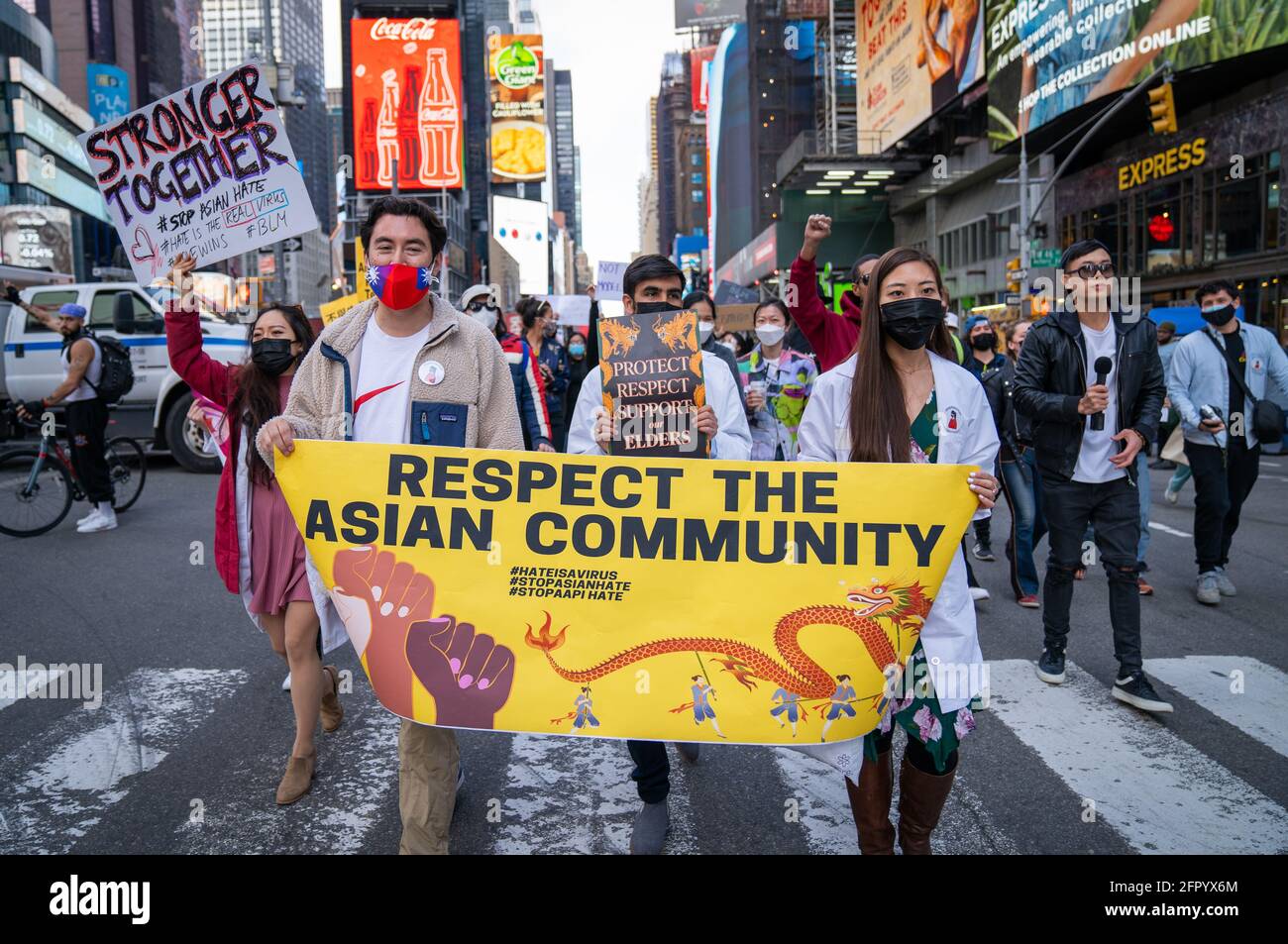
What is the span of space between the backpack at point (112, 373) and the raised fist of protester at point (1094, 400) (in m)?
9.22

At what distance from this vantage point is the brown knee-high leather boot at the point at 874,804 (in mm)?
3000

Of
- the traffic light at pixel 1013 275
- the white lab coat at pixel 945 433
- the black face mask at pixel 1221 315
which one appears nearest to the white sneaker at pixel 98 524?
the white lab coat at pixel 945 433

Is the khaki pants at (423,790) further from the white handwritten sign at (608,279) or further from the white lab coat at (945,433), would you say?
the white handwritten sign at (608,279)

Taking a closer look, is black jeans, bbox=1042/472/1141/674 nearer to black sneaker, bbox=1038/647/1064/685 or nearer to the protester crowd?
the protester crowd

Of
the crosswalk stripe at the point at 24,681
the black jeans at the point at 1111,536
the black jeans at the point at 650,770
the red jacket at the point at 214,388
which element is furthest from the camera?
the crosswalk stripe at the point at 24,681

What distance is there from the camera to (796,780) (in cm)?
423

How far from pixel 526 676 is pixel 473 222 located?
151 metres

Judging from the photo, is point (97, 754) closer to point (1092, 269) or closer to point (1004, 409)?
point (1092, 269)

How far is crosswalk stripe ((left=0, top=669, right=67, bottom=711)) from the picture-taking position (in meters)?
5.27

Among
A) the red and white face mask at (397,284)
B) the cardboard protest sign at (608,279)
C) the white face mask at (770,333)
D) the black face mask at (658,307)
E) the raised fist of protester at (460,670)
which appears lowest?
the raised fist of protester at (460,670)

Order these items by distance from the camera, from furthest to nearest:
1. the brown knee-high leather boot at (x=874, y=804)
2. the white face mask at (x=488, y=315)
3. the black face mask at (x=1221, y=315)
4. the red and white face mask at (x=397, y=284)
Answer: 1. the white face mask at (x=488, y=315)
2. the black face mask at (x=1221, y=315)
3. the red and white face mask at (x=397, y=284)
4. the brown knee-high leather boot at (x=874, y=804)

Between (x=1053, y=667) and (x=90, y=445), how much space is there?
9.13 metres
